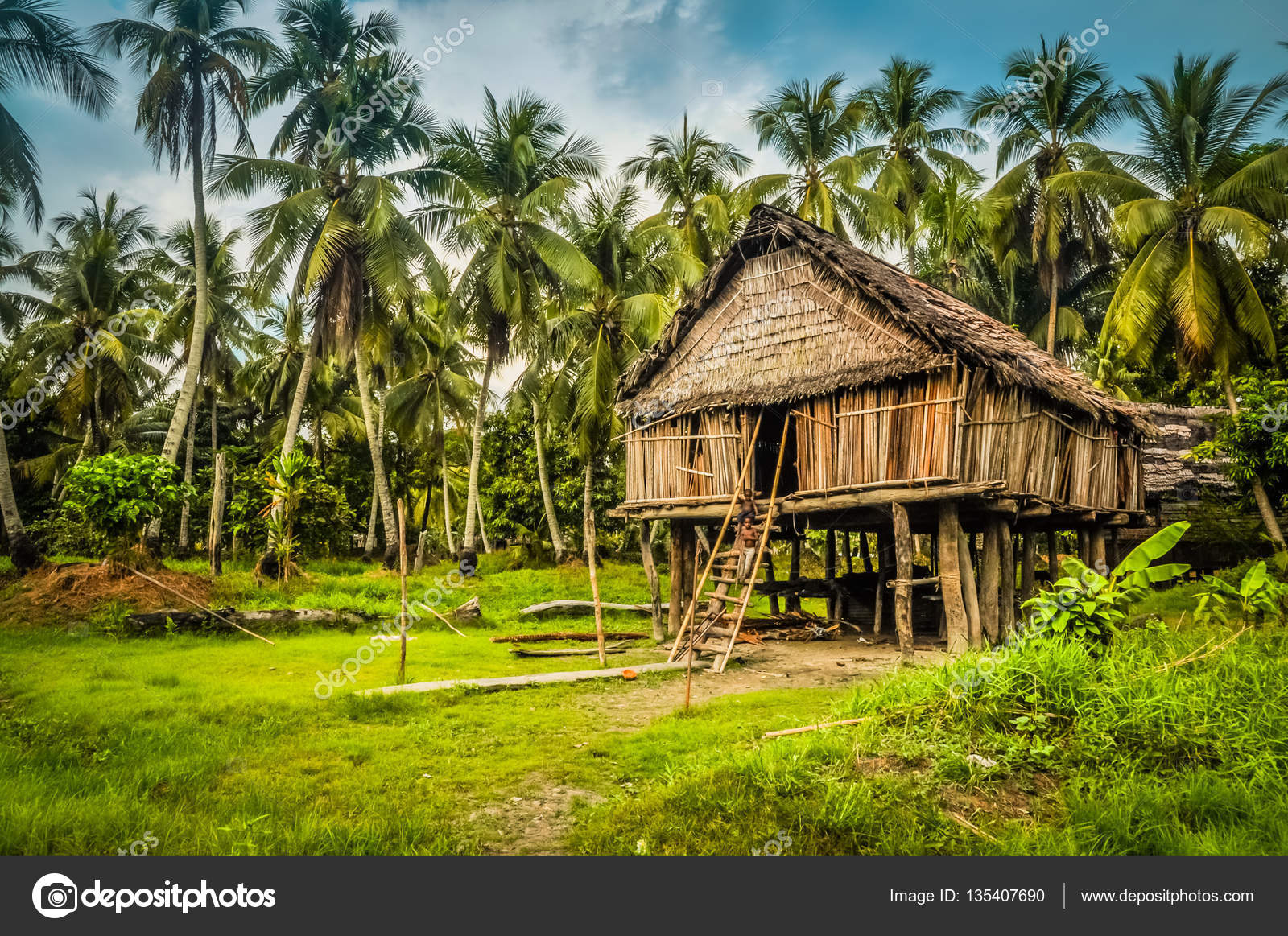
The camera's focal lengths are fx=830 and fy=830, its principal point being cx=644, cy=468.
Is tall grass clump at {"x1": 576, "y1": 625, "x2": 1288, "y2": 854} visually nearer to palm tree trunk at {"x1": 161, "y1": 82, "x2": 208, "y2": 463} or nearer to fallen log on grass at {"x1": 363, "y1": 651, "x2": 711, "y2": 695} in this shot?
fallen log on grass at {"x1": 363, "y1": 651, "x2": 711, "y2": 695}

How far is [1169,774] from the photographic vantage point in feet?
17.9

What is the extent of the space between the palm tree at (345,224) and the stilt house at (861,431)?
7993 millimetres

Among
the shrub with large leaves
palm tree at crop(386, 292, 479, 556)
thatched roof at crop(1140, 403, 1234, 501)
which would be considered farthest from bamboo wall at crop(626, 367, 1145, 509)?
palm tree at crop(386, 292, 479, 556)

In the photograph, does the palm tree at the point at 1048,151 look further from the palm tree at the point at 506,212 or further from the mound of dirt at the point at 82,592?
the mound of dirt at the point at 82,592

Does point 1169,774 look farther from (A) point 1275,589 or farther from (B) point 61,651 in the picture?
(B) point 61,651

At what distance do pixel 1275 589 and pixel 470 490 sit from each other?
2010 centimetres

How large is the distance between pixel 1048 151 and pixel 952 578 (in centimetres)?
1816

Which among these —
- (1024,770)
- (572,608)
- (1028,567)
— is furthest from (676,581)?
(1024,770)

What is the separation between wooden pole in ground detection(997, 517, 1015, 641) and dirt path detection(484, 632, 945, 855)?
1.07 m

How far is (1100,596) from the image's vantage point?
24.1ft

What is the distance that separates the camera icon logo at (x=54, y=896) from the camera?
4094 millimetres

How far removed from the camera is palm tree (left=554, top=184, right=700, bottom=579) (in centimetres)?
2253

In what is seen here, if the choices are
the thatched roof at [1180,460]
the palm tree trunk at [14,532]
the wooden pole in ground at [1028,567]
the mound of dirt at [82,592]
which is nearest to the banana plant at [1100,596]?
the wooden pole in ground at [1028,567]

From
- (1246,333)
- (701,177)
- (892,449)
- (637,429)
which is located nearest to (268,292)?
(637,429)
